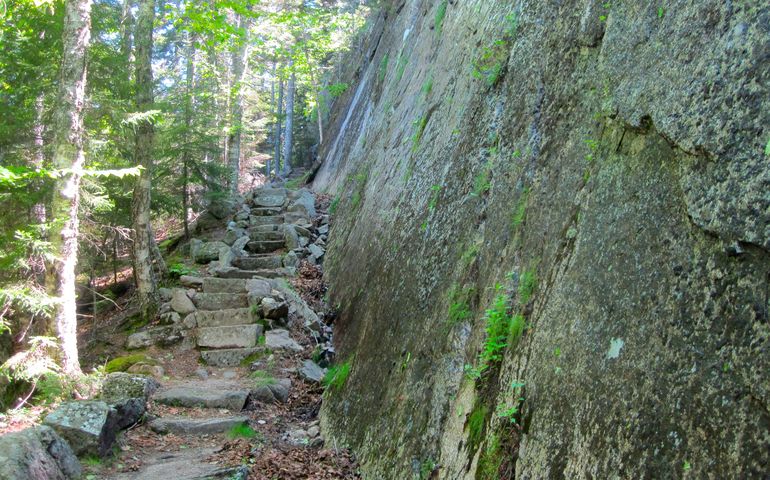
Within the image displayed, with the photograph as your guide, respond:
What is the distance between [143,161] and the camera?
39.1 feet

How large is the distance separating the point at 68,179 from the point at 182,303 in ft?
16.0

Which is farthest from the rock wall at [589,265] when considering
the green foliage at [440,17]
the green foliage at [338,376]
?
the green foliage at [440,17]

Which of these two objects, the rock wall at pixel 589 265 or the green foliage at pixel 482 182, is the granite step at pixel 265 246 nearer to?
the rock wall at pixel 589 265

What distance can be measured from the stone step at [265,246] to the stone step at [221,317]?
14.8 ft

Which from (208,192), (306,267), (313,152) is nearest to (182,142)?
(208,192)

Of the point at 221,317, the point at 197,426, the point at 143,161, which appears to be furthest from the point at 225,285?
the point at 197,426

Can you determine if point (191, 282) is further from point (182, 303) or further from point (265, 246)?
point (265, 246)

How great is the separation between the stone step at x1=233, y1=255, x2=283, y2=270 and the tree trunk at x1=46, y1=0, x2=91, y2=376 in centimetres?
684

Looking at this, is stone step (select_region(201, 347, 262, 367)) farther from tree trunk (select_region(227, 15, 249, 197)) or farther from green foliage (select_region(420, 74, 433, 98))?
tree trunk (select_region(227, 15, 249, 197))

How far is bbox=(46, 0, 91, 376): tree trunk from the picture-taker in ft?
25.1

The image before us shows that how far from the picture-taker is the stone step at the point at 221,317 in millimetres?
11508

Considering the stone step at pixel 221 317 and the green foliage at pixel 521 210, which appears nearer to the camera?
the green foliage at pixel 521 210

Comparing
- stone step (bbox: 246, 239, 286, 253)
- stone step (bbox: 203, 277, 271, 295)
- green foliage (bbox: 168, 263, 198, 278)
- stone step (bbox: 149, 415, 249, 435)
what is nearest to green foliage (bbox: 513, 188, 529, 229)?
stone step (bbox: 149, 415, 249, 435)

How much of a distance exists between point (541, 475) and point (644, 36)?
8.52ft
